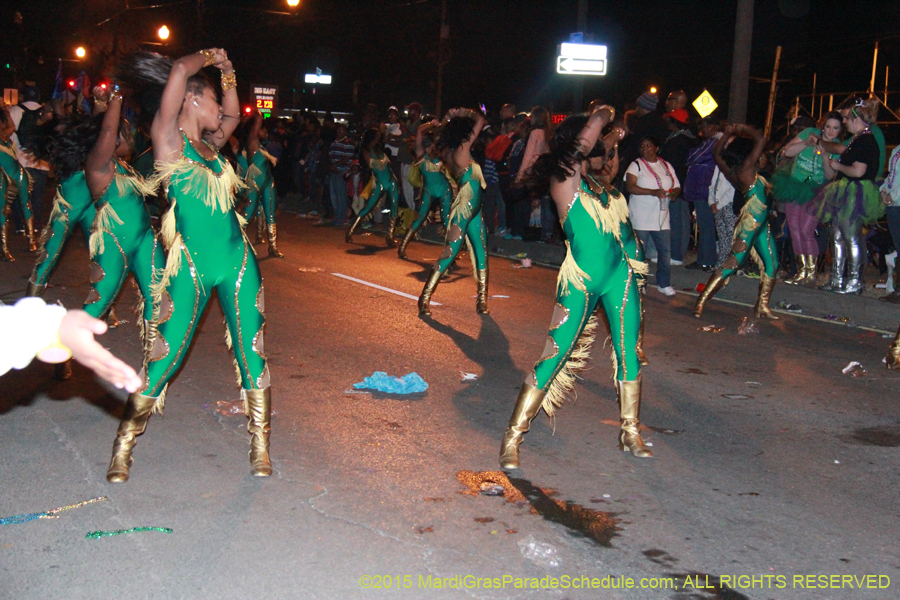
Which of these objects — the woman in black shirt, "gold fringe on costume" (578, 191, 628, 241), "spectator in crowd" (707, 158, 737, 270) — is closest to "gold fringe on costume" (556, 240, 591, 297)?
"gold fringe on costume" (578, 191, 628, 241)

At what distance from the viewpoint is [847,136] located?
10852 millimetres

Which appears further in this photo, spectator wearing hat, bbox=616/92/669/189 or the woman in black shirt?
spectator wearing hat, bbox=616/92/669/189

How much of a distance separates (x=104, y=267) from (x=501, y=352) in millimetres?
3277

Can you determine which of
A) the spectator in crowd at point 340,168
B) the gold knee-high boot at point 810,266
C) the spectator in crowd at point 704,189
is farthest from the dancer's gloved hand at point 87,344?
the spectator in crowd at point 340,168

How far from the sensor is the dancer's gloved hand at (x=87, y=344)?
204 centimetres

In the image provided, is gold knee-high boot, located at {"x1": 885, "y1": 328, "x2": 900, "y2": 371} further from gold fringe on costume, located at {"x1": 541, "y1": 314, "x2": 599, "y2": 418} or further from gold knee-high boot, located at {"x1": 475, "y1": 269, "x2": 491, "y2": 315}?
gold knee-high boot, located at {"x1": 475, "y1": 269, "x2": 491, "y2": 315}

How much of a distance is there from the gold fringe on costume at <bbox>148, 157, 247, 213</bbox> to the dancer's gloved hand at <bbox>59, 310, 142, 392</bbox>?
2353 mm

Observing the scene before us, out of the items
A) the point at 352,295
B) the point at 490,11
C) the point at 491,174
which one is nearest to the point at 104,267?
the point at 352,295

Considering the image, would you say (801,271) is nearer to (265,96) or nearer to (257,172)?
(257,172)

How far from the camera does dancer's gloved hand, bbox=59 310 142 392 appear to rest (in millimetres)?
2039

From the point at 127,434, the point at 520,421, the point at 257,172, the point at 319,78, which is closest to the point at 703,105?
the point at 257,172

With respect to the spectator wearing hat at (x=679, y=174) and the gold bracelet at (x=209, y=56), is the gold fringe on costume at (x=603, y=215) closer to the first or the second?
the gold bracelet at (x=209, y=56)

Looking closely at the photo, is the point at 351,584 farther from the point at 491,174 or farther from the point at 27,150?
the point at 491,174

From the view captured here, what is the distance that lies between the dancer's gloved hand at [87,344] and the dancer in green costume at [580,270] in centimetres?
307
